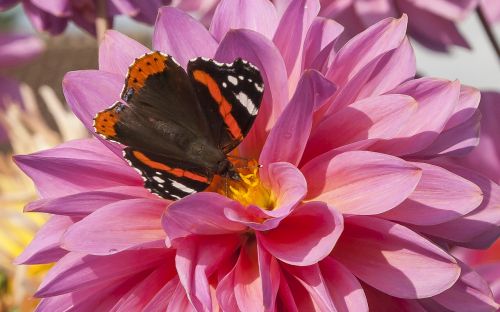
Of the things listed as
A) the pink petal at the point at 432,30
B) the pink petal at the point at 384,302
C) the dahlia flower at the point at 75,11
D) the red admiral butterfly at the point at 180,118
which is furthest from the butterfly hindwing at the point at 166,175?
the pink petal at the point at 432,30

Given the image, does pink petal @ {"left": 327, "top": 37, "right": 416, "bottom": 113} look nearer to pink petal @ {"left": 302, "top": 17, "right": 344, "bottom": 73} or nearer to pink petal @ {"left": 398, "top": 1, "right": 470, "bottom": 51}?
pink petal @ {"left": 302, "top": 17, "right": 344, "bottom": 73}

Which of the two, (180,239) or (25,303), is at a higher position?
(180,239)

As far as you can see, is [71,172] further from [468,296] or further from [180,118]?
[468,296]

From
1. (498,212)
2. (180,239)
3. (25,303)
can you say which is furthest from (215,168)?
(25,303)

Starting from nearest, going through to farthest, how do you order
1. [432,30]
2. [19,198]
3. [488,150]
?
1. [488,150]
2. [432,30]
3. [19,198]

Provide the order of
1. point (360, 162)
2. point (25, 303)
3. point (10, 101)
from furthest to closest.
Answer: point (10, 101) → point (25, 303) → point (360, 162)

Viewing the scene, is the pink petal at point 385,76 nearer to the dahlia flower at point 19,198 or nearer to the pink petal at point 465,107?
the pink petal at point 465,107

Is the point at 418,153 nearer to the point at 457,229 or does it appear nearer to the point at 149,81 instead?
the point at 457,229

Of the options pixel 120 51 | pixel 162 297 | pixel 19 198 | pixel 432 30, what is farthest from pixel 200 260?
pixel 19 198
